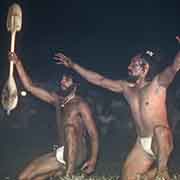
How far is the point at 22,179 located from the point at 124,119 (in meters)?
2.46

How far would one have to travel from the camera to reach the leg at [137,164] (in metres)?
7.85

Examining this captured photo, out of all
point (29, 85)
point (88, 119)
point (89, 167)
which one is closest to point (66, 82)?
point (29, 85)

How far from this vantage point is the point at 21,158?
372 inches

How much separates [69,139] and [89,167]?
0.46m

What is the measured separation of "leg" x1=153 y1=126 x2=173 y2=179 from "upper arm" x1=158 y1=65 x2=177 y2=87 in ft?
1.88

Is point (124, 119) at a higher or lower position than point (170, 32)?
lower

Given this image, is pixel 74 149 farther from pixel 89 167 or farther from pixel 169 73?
pixel 169 73

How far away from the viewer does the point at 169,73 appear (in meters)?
7.55

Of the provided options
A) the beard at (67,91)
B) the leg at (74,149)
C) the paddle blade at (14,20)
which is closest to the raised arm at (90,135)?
the leg at (74,149)

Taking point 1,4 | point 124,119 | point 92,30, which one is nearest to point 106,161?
point 124,119

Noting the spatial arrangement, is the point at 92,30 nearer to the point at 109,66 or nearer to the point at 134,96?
the point at 109,66

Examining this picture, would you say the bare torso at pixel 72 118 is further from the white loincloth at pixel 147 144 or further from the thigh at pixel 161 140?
the thigh at pixel 161 140

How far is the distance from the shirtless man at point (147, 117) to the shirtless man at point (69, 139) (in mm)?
443

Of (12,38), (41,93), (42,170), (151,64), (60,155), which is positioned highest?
(12,38)
